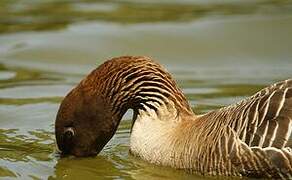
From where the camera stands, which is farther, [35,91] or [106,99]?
[35,91]

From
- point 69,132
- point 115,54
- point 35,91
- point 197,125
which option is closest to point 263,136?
point 197,125

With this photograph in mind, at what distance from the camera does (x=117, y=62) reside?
1007cm

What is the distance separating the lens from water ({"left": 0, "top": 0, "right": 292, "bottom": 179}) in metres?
10.5

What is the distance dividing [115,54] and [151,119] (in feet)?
18.2

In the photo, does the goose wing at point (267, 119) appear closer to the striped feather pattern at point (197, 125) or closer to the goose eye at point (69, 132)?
the striped feather pattern at point (197, 125)

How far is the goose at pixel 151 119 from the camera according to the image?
9234 millimetres

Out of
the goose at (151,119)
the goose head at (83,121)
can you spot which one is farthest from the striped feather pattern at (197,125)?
the goose head at (83,121)

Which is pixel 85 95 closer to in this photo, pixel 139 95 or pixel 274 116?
pixel 139 95

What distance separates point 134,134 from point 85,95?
622mm

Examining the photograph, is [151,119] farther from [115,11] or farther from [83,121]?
[115,11]

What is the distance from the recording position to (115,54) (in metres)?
15.6

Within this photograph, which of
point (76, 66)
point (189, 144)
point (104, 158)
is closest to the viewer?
point (189, 144)

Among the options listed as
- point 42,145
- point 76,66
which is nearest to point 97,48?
point 76,66

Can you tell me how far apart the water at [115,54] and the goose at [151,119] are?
9.3 inches
